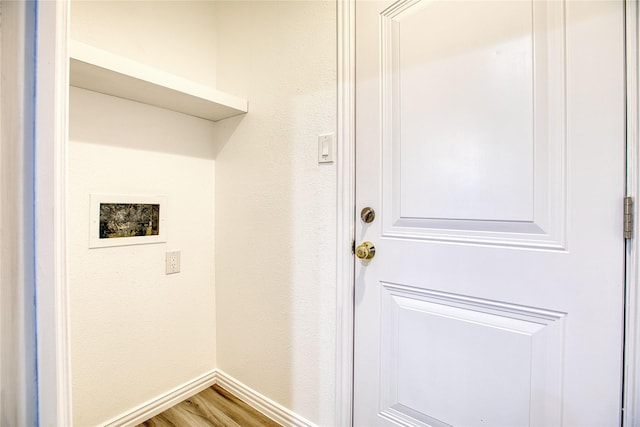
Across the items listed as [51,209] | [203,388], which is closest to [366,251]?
[51,209]

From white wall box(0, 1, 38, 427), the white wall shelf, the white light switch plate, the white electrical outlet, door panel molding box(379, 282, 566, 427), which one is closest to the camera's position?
white wall box(0, 1, 38, 427)

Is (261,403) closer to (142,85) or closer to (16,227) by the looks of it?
(16,227)

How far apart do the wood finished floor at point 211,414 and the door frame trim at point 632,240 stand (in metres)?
1.26

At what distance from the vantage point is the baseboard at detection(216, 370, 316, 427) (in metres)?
1.25

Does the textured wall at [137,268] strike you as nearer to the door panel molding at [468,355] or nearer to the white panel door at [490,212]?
the white panel door at [490,212]

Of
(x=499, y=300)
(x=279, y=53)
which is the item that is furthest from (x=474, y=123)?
(x=279, y=53)

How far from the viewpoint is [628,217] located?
65cm

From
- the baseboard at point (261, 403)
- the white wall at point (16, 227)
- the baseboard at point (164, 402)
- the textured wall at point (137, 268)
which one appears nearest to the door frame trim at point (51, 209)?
the white wall at point (16, 227)

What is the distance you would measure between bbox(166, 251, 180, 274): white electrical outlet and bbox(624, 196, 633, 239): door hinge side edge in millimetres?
1678

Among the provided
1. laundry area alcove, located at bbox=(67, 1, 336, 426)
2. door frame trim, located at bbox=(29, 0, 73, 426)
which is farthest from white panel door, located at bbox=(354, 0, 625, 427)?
door frame trim, located at bbox=(29, 0, 73, 426)

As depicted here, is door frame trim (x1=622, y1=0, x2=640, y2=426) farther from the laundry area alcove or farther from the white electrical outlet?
the white electrical outlet

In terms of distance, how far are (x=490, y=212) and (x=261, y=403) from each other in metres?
1.35

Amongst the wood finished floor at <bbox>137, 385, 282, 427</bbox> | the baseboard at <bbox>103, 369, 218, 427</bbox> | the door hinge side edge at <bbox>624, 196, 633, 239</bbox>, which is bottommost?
the wood finished floor at <bbox>137, 385, 282, 427</bbox>

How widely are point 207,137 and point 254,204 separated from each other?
527mm
